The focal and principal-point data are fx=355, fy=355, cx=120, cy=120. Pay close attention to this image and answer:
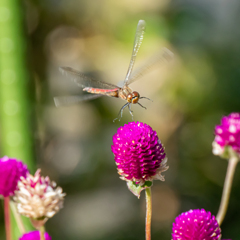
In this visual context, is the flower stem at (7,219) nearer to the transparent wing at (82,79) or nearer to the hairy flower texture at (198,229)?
the hairy flower texture at (198,229)

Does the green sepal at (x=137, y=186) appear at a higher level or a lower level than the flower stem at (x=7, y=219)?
higher

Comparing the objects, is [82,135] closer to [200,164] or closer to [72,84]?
[72,84]

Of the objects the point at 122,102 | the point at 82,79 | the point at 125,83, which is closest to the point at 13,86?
the point at 82,79

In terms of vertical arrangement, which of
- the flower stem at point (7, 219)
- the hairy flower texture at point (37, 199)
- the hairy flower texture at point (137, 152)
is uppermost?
the hairy flower texture at point (137, 152)

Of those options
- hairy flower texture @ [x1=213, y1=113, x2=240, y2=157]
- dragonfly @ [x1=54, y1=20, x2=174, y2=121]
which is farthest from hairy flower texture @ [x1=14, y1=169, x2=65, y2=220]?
dragonfly @ [x1=54, y1=20, x2=174, y2=121]

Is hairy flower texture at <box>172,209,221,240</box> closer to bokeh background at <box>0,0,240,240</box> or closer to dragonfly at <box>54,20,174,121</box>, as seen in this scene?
dragonfly at <box>54,20,174,121</box>

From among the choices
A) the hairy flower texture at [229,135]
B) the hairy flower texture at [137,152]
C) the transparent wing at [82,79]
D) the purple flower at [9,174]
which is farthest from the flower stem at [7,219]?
the transparent wing at [82,79]
